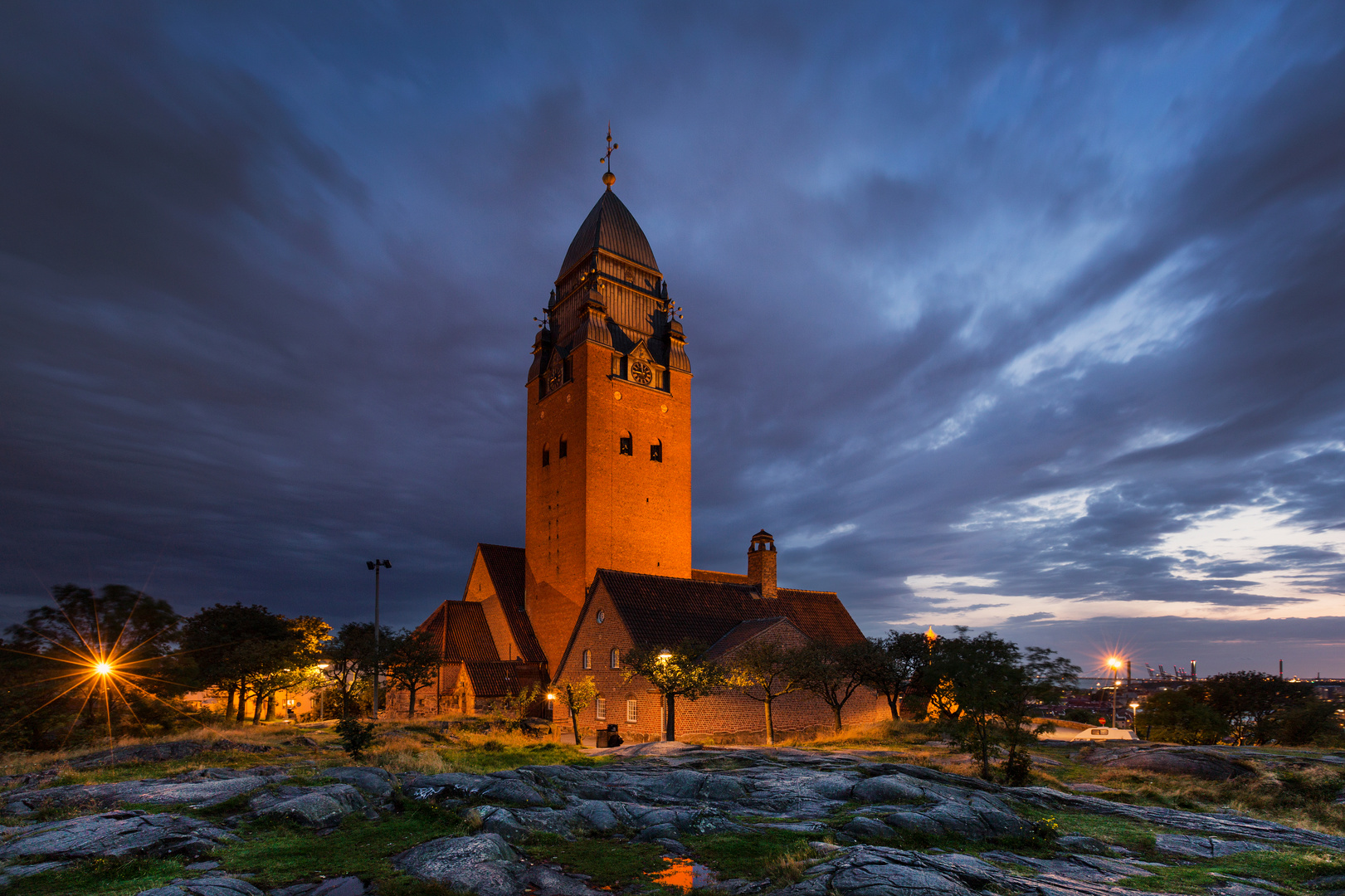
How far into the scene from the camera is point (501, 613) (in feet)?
158

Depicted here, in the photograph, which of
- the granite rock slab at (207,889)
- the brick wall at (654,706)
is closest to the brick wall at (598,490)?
the brick wall at (654,706)

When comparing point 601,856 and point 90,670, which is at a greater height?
point 90,670

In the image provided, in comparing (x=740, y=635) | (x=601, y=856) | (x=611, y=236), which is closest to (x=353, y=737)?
(x=601, y=856)

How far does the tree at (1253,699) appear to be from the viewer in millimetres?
36688

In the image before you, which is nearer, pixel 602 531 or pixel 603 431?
pixel 602 531

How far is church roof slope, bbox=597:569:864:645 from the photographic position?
3472 centimetres

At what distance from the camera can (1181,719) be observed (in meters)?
37.6

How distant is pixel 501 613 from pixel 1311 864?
44.5 m

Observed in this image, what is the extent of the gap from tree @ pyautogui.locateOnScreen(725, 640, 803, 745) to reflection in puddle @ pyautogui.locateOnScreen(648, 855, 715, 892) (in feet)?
67.8

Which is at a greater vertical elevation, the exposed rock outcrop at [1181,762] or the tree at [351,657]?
the tree at [351,657]

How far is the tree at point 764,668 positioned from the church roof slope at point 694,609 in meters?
2.25

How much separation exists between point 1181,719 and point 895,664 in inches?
691

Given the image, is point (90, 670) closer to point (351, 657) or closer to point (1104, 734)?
point (351, 657)

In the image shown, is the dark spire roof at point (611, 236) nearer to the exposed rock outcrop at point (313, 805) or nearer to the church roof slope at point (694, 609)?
the church roof slope at point (694, 609)
